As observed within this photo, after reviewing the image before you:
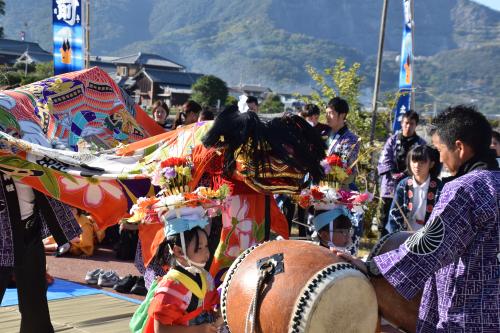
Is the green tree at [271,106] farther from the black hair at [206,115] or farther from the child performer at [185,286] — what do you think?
the child performer at [185,286]

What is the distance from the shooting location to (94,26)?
175 m

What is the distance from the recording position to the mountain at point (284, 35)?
133 meters

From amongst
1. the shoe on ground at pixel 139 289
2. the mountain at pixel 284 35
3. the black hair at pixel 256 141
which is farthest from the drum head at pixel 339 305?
the mountain at pixel 284 35

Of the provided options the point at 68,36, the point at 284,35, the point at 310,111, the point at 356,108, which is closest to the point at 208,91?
the point at 356,108

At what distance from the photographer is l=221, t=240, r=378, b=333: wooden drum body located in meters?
2.57

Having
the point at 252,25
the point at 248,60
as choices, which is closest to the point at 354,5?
the point at 252,25

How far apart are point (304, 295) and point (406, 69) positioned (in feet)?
24.4

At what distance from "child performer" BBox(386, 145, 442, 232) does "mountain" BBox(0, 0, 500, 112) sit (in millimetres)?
117102

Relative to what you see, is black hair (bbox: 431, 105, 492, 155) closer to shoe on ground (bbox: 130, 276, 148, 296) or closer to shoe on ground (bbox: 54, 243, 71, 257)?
shoe on ground (bbox: 130, 276, 148, 296)

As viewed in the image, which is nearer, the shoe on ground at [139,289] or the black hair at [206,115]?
the shoe on ground at [139,289]

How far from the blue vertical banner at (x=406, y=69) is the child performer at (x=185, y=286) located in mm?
6280

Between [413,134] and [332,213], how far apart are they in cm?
308

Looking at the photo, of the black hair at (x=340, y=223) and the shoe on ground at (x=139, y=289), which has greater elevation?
the black hair at (x=340, y=223)

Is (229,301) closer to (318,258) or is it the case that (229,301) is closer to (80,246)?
(318,258)
